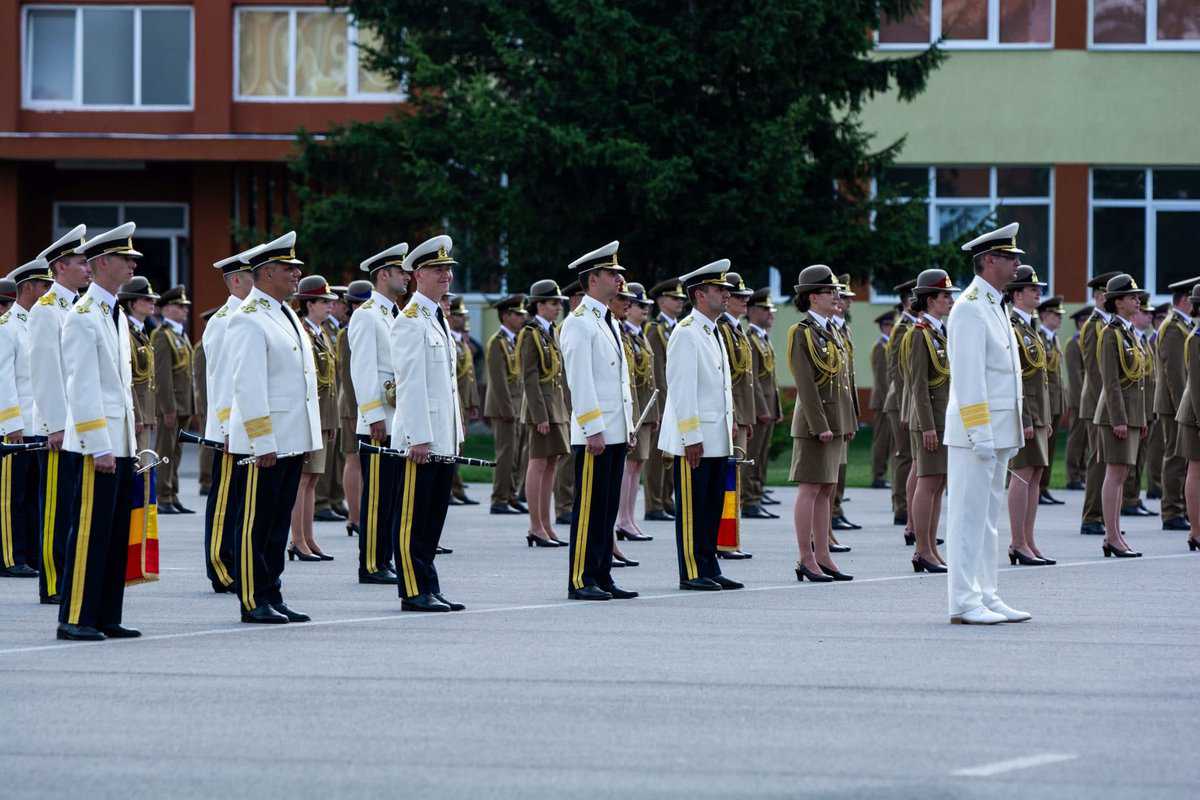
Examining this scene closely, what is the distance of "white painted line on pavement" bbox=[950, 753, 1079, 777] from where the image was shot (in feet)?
23.6

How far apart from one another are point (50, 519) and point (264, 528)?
1447 millimetres

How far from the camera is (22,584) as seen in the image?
546 inches

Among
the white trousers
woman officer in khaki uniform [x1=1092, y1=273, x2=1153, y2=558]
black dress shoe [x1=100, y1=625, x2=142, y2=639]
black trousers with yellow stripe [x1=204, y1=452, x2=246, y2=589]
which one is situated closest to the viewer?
black dress shoe [x1=100, y1=625, x2=142, y2=639]

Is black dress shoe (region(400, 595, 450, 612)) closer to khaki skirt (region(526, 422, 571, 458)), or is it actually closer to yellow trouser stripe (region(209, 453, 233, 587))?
yellow trouser stripe (region(209, 453, 233, 587))

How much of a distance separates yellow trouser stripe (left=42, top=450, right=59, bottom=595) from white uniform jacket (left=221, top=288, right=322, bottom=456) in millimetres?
1110

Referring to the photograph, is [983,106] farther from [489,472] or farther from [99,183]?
[99,183]

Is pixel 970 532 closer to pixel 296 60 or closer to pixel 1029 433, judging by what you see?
pixel 1029 433

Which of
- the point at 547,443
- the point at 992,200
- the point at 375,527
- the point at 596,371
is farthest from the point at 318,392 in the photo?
the point at 992,200

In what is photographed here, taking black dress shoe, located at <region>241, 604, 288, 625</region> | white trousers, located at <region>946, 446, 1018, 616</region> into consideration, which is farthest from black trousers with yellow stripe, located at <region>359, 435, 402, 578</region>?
white trousers, located at <region>946, 446, 1018, 616</region>

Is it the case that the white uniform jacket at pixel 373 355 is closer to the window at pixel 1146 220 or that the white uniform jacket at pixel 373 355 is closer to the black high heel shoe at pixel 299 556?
the black high heel shoe at pixel 299 556

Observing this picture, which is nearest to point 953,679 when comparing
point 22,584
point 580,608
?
point 580,608

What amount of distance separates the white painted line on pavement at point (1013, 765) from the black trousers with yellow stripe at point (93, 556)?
5.34 m

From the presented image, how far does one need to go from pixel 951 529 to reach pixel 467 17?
20.7m

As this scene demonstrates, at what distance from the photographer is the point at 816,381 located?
1409 cm
